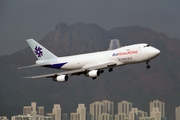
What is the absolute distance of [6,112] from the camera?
96000mm

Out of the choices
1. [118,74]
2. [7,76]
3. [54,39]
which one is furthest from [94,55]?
[54,39]

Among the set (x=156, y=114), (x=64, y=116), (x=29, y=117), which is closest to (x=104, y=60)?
(x=64, y=116)

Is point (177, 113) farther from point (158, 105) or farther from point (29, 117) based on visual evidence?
point (29, 117)

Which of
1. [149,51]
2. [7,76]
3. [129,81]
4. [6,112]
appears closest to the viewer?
[149,51]

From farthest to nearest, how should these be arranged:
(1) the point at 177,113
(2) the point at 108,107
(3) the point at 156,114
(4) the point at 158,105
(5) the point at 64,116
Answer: (4) the point at 158,105 < (1) the point at 177,113 < (2) the point at 108,107 < (3) the point at 156,114 < (5) the point at 64,116

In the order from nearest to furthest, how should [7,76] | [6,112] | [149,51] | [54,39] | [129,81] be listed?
[149,51]
[6,112]
[7,76]
[129,81]
[54,39]

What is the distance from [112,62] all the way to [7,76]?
42.8 metres

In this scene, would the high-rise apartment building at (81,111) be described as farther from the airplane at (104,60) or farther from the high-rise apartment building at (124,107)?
the airplane at (104,60)

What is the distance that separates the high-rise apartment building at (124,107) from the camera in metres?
95.2

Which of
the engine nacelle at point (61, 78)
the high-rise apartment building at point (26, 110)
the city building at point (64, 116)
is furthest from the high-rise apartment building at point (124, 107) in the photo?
the engine nacelle at point (61, 78)

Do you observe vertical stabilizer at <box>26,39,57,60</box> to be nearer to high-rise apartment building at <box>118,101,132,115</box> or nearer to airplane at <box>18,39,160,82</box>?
airplane at <box>18,39,160,82</box>

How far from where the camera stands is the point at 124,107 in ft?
321

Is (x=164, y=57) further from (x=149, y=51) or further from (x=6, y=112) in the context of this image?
(x=149, y=51)

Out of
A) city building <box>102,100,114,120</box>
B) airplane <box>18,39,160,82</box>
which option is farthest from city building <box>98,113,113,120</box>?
airplane <box>18,39,160,82</box>
